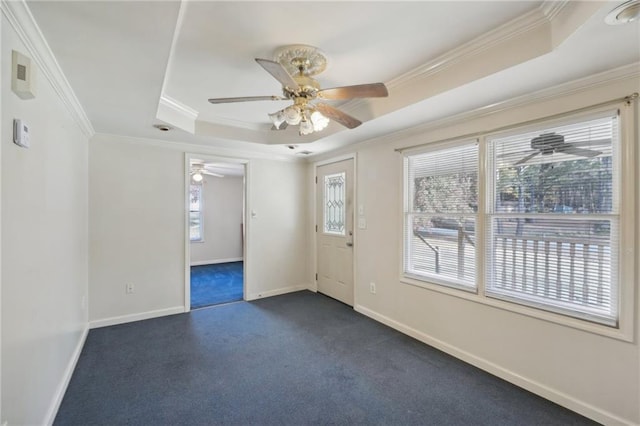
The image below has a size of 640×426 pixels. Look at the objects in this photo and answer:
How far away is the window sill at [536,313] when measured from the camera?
6.08 feet

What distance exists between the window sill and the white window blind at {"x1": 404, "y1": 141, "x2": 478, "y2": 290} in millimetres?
63

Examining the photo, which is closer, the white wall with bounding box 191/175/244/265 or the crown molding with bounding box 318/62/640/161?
the crown molding with bounding box 318/62/640/161

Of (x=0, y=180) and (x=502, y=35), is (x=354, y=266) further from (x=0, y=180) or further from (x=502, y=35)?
(x=0, y=180)

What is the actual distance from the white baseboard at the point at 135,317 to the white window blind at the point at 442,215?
304cm

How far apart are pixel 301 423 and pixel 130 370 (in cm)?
163

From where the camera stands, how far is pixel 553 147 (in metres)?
2.17

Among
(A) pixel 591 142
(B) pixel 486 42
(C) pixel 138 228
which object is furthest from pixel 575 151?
(C) pixel 138 228

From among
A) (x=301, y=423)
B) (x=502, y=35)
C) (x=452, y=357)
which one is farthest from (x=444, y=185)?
(x=301, y=423)

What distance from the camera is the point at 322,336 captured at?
317cm

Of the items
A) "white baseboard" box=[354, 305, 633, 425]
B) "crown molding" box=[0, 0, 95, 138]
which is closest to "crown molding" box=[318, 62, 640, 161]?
"white baseboard" box=[354, 305, 633, 425]

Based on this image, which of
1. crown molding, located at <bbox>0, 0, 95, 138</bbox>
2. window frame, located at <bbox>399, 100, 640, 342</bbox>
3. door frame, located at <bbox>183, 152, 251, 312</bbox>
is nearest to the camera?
crown molding, located at <bbox>0, 0, 95, 138</bbox>

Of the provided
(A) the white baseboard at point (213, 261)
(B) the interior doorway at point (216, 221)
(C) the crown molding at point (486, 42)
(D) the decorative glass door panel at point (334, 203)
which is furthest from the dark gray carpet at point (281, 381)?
(A) the white baseboard at point (213, 261)

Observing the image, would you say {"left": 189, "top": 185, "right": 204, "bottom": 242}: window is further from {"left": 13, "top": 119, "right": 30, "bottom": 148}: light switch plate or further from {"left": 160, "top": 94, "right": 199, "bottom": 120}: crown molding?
{"left": 13, "top": 119, "right": 30, "bottom": 148}: light switch plate

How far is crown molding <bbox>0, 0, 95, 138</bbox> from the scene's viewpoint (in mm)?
1284
